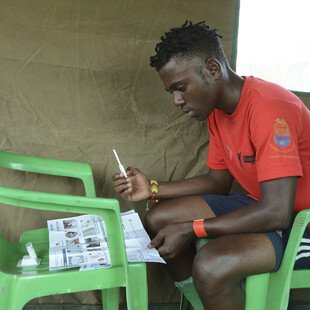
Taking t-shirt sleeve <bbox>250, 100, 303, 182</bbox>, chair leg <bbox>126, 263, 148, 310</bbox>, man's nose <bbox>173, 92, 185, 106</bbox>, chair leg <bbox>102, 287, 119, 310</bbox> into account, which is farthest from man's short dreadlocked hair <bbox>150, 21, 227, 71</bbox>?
chair leg <bbox>102, 287, 119, 310</bbox>

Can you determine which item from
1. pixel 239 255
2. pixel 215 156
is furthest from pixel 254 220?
pixel 215 156

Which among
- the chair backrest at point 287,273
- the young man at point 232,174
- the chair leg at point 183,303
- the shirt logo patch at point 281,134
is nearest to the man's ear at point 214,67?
the young man at point 232,174

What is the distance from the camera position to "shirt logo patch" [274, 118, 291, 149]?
1237 mm

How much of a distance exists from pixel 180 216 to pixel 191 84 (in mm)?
490

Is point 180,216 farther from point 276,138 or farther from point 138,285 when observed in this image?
point 276,138

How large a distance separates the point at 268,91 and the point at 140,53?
0.65 meters

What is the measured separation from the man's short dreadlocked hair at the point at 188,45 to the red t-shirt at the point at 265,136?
161 millimetres

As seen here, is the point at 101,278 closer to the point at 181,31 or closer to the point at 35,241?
the point at 35,241

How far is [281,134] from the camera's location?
1244 millimetres

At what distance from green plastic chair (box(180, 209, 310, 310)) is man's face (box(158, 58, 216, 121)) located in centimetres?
46

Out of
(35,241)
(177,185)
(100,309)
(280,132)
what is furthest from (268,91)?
(100,309)

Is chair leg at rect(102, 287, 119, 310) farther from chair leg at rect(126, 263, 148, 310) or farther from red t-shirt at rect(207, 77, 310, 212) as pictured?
red t-shirt at rect(207, 77, 310, 212)

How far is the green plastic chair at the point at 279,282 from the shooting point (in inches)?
47.3

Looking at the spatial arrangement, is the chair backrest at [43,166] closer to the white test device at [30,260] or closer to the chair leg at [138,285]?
the white test device at [30,260]
